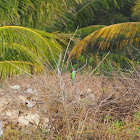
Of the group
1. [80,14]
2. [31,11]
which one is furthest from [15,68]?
[80,14]

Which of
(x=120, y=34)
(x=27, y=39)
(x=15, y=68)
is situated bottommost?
(x=15, y=68)

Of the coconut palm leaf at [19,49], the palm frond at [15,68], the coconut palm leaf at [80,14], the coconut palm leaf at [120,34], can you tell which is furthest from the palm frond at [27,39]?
the coconut palm leaf at [80,14]

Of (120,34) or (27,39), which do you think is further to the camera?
(120,34)

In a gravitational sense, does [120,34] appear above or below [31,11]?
below

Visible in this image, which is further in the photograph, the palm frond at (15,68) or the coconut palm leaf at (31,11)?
the coconut palm leaf at (31,11)

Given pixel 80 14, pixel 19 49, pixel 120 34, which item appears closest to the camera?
pixel 19 49

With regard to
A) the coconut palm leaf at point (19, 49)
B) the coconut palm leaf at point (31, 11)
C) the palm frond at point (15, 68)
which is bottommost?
the palm frond at point (15, 68)

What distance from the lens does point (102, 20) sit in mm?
9539

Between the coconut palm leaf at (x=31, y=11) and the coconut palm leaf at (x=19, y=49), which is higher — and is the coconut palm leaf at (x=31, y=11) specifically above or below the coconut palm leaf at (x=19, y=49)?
above

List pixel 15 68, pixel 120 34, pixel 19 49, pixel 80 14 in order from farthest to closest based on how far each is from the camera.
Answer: pixel 80 14 < pixel 120 34 < pixel 19 49 < pixel 15 68

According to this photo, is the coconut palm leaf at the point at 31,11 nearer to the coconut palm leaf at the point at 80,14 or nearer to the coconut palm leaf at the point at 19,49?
the coconut palm leaf at the point at 19,49

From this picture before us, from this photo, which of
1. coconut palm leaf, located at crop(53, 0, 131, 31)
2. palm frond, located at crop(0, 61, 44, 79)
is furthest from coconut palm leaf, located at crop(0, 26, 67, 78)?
coconut palm leaf, located at crop(53, 0, 131, 31)

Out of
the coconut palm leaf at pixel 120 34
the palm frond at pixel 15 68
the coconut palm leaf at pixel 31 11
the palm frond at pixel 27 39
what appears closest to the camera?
the palm frond at pixel 15 68

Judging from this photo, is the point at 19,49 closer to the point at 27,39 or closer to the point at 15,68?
the point at 27,39
